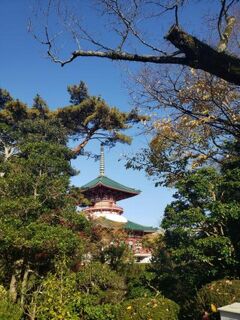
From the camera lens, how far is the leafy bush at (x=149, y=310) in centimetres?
716

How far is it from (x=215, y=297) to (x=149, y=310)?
4.50 ft

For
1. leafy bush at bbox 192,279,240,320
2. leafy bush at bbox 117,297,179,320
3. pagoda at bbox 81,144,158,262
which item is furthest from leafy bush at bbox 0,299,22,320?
pagoda at bbox 81,144,158,262

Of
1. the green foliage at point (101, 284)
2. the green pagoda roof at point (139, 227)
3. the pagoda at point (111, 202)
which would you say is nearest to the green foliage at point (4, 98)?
the pagoda at point (111, 202)

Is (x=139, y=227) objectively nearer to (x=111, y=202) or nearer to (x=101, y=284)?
(x=111, y=202)

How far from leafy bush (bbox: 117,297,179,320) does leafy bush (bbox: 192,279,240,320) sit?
0.58m

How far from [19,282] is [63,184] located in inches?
130

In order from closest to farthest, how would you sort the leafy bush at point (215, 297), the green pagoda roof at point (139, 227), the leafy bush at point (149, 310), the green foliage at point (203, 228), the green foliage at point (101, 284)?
the leafy bush at point (215, 297), the leafy bush at point (149, 310), the green foliage at point (203, 228), the green foliage at point (101, 284), the green pagoda roof at point (139, 227)

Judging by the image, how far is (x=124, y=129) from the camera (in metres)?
23.5

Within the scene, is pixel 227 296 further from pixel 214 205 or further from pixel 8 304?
pixel 8 304

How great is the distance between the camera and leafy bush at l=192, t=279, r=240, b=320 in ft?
21.4

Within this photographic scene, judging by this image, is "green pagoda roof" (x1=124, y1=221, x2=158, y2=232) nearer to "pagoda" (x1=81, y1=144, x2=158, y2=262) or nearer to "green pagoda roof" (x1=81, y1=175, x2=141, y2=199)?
"pagoda" (x1=81, y1=144, x2=158, y2=262)

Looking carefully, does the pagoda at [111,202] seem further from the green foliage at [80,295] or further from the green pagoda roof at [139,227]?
the green foliage at [80,295]

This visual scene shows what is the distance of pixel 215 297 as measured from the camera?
668 centimetres

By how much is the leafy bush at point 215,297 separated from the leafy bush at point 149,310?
0.58 metres
